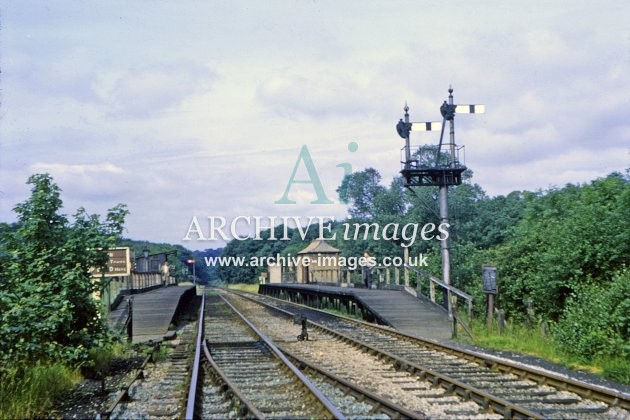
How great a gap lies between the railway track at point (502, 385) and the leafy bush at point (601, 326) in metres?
1.87

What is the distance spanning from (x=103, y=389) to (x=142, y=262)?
27771mm

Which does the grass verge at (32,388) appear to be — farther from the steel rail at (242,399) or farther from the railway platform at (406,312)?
the railway platform at (406,312)

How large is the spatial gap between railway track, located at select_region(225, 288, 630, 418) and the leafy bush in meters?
1.87

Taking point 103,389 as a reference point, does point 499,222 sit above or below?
above

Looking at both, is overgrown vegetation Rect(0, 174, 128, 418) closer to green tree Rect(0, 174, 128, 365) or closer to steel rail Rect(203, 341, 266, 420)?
green tree Rect(0, 174, 128, 365)

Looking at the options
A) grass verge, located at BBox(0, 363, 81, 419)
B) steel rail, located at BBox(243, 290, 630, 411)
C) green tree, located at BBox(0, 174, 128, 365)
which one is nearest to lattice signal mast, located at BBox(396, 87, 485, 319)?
steel rail, located at BBox(243, 290, 630, 411)

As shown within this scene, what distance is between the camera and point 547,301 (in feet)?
50.8

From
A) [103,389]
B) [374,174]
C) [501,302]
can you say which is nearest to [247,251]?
[374,174]

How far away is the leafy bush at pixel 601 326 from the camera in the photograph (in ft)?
35.6

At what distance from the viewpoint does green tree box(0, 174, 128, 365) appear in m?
9.87

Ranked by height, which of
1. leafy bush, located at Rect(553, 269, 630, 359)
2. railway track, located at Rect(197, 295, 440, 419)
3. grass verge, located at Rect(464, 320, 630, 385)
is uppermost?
leafy bush, located at Rect(553, 269, 630, 359)

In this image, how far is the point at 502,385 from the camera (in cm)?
896

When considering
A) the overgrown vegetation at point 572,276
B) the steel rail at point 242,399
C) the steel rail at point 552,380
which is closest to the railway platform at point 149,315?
the steel rail at point 242,399

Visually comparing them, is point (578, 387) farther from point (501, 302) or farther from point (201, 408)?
point (501, 302)
